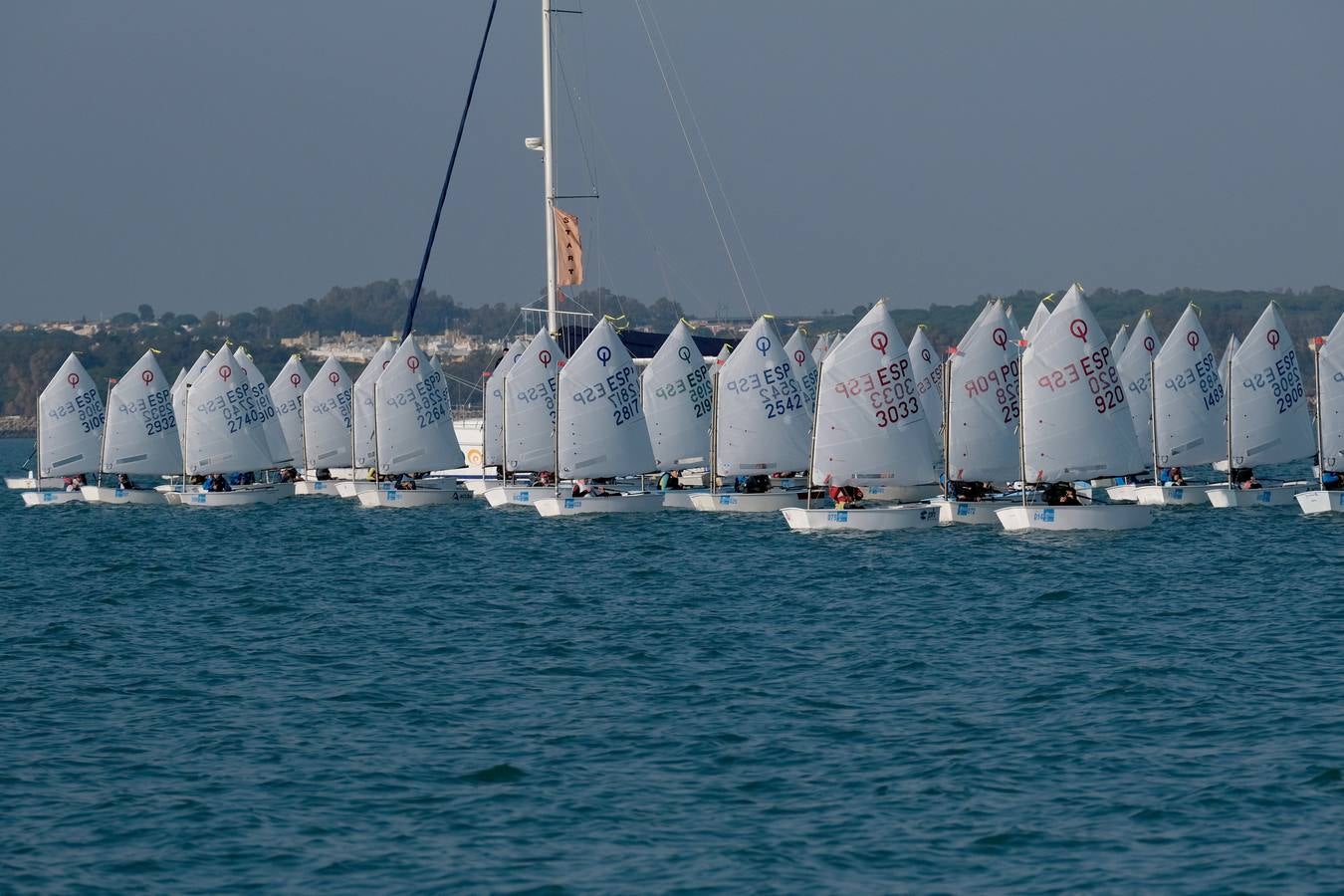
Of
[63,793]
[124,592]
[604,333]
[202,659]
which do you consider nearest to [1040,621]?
[202,659]

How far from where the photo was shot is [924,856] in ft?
58.2

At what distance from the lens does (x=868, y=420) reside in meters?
50.0

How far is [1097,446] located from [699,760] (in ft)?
95.8

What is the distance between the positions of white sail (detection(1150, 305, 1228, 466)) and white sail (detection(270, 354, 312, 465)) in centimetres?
4296

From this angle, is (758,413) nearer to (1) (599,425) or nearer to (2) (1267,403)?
(1) (599,425)

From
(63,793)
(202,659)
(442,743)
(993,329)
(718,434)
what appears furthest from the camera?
(718,434)

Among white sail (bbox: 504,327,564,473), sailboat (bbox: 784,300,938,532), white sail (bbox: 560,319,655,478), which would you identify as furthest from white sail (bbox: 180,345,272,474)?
sailboat (bbox: 784,300,938,532)

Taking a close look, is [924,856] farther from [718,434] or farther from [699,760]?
[718,434]

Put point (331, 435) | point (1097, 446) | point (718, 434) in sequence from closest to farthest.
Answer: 1. point (1097, 446)
2. point (718, 434)
3. point (331, 435)

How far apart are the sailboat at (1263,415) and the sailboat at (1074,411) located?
1005cm

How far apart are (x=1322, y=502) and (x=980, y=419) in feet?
36.4

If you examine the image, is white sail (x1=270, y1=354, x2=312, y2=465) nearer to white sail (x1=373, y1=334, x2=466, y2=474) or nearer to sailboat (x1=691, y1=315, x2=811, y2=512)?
white sail (x1=373, y1=334, x2=466, y2=474)

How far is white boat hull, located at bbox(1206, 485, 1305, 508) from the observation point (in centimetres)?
5728

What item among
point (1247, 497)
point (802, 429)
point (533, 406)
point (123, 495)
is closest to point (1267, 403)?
point (1247, 497)
